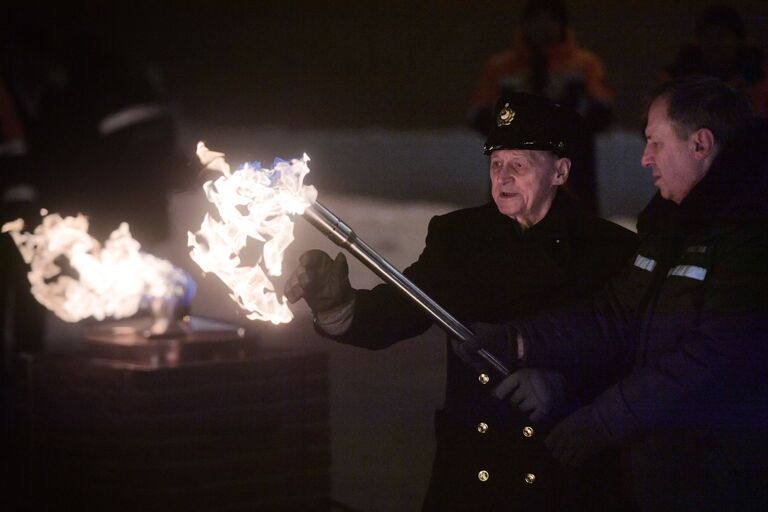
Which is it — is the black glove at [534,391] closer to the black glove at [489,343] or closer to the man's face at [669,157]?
the black glove at [489,343]

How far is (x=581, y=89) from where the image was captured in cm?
598

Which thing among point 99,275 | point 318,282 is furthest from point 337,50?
point 318,282

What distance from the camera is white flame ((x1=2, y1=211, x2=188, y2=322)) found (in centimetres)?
489

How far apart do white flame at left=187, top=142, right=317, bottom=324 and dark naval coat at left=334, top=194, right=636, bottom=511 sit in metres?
0.24

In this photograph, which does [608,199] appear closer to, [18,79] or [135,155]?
[135,155]

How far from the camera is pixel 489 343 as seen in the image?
3174 mm

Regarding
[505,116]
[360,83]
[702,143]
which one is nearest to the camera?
[702,143]

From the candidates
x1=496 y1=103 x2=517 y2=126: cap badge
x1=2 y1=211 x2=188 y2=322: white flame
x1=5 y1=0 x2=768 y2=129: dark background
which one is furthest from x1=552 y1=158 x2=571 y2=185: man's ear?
x1=5 y1=0 x2=768 y2=129: dark background

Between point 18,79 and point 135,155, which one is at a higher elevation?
point 18,79

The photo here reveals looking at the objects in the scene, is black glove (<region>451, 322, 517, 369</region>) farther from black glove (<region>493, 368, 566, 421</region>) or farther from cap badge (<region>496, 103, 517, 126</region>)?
cap badge (<region>496, 103, 517, 126</region>)

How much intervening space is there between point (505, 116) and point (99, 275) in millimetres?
2205

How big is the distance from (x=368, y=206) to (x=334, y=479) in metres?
6.25

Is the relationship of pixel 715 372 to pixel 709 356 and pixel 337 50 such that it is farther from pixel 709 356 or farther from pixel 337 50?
pixel 337 50

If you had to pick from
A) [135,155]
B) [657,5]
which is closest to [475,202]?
[657,5]
